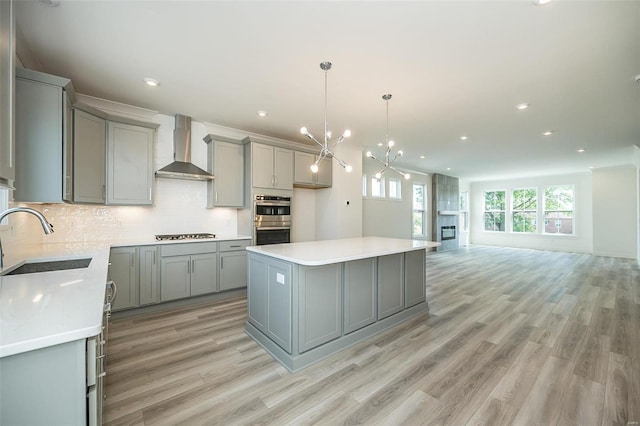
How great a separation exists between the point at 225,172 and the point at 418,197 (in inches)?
272

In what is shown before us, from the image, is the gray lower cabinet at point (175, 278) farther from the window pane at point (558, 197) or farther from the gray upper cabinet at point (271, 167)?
the window pane at point (558, 197)

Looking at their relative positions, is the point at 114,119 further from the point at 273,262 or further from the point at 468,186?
the point at 468,186

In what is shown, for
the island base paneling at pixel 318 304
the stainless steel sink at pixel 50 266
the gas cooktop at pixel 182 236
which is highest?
the gas cooktop at pixel 182 236

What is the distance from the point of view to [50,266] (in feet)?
6.64

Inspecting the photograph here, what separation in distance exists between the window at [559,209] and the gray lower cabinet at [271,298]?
10.9 meters

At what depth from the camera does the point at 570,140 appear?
16.5 feet

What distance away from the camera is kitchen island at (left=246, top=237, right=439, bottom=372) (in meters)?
2.21

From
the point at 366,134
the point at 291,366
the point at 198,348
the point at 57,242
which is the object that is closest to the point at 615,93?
the point at 366,134

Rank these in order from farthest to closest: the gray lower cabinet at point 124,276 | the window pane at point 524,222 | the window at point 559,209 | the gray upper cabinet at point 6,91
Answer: the window pane at point 524,222 → the window at point 559,209 → the gray lower cabinet at point 124,276 → the gray upper cabinet at point 6,91

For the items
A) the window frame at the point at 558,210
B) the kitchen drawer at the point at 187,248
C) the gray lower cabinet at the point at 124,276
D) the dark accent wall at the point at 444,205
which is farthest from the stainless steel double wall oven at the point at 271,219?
the window frame at the point at 558,210

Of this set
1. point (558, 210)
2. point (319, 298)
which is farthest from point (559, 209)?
point (319, 298)

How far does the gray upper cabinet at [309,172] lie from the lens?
4746mm

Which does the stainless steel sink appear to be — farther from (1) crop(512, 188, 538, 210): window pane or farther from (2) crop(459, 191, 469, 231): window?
(1) crop(512, 188, 538, 210): window pane

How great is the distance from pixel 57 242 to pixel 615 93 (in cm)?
684
